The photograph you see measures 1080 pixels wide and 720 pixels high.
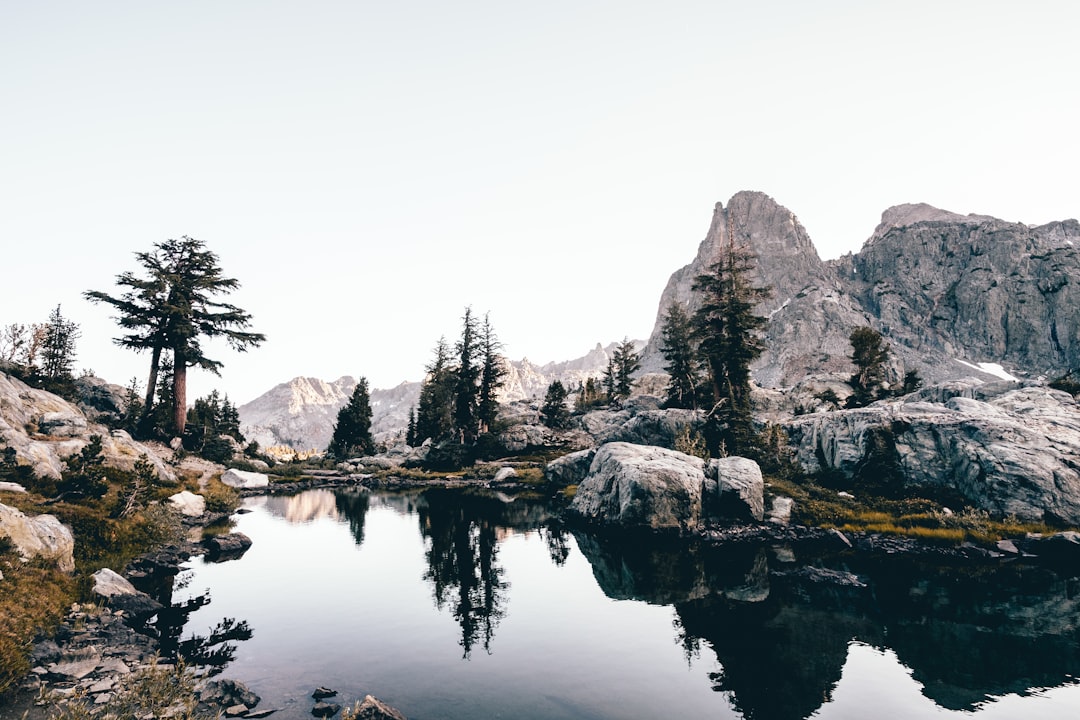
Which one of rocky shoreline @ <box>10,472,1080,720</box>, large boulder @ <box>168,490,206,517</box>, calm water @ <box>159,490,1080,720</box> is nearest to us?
rocky shoreline @ <box>10,472,1080,720</box>

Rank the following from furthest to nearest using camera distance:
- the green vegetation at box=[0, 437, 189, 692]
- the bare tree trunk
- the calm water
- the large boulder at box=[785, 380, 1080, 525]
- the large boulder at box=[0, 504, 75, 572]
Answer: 1. the bare tree trunk
2. the large boulder at box=[785, 380, 1080, 525]
3. the large boulder at box=[0, 504, 75, 572]
4. the green vegetation at box=[0, 437, 189, 692]
5. the calm water

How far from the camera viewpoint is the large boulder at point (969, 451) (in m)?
30.2

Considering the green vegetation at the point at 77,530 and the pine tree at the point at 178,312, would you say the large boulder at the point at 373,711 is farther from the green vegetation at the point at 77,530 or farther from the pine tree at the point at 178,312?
the pine tree at the point at 178,312

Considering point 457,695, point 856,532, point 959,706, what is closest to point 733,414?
point 856,532

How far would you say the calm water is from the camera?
13430 millimetres

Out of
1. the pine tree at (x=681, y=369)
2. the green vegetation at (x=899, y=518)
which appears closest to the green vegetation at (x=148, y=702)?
the green vegetation at (x=899, y=518)

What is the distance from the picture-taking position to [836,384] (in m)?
80.6

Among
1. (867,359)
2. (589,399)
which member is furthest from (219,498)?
(867,359)

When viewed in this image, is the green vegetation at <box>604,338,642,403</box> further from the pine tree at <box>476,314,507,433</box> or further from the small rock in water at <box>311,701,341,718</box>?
the small rock in water at <box>311,701,341,718</box>

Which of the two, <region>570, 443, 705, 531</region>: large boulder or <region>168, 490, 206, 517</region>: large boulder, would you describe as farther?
<region>570, 443, 705, 531</region>: large boulder

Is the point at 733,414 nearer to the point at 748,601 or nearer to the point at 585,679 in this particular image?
the point at 748,601

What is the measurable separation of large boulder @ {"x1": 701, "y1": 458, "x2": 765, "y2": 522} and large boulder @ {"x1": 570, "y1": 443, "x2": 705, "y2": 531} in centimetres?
92

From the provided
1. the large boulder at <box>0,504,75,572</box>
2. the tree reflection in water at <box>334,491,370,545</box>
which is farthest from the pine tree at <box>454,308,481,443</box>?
the large boulder at <box>0,504,75,572</box>

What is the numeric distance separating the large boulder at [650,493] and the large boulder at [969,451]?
1195 cm
